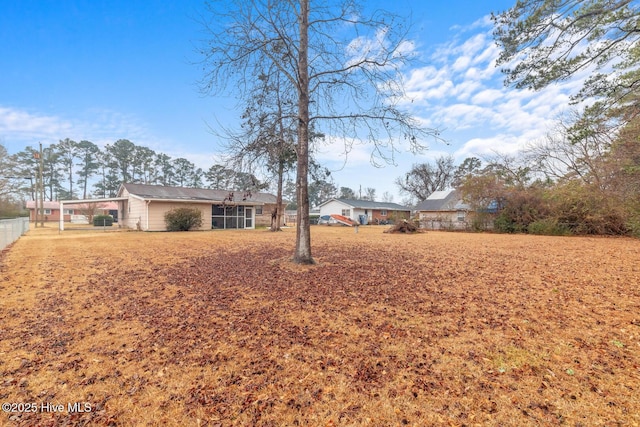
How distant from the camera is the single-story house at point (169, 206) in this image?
18.8 metres

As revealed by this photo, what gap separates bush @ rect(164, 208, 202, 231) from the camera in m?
18.5

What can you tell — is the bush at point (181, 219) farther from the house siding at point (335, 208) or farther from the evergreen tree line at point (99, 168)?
the evergreen tree line at point (99, 168)

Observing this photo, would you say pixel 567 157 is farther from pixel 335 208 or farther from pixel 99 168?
pixel 99 168

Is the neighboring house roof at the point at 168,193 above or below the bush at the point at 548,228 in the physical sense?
above

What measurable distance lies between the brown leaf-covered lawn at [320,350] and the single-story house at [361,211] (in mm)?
30008

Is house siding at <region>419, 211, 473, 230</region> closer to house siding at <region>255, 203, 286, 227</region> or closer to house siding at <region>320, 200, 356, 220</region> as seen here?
house siding at <region>320, 200, 356, 220</region>

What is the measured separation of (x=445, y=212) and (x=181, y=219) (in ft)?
76.1

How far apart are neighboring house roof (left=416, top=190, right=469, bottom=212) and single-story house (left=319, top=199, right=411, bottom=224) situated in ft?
16.0

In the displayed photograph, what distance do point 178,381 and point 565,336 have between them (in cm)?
424

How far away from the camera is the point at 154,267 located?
711cm

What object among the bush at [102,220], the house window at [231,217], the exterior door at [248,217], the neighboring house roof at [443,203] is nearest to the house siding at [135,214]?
the house window at [231,217]

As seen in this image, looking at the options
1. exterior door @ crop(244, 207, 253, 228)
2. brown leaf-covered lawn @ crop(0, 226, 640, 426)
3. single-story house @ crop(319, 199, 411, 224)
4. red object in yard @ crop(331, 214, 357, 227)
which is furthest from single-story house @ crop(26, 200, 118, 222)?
brown leaf-covered lawn @ crop(0, 226, 640, 426)

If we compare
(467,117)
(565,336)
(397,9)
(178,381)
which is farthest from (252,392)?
(467,117)

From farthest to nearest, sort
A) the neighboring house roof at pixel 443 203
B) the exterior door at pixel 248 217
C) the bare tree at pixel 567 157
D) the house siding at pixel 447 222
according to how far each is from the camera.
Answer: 1. the neighboring house roof at pixel 443 203
2. the exterior door at pixel 248 217
3. the house siding at pixel 447 222
4. the bare tree at pixel 567 157
